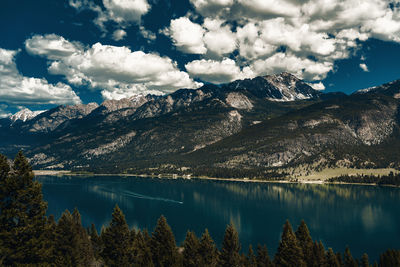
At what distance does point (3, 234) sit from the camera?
34688 millimetres

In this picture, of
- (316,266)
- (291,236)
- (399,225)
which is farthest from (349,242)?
(291,236)

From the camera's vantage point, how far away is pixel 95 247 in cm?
9956

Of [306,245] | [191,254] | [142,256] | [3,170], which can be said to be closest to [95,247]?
[142,256]

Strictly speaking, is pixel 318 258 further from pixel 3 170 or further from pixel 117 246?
pixel 3 170

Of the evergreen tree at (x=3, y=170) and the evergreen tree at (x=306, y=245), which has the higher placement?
the evergreen tree at (x=3, y=170)

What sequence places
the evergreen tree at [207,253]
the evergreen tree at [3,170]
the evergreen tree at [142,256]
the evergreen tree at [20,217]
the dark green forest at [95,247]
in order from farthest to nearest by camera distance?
1. the evergreen tree at [207,253]
2. the evergreen tree at [142,256]
3. the evergreen tree at [3,170]
4. the dark green forest at [95,247]
5. the evergreen tree at [20,217]

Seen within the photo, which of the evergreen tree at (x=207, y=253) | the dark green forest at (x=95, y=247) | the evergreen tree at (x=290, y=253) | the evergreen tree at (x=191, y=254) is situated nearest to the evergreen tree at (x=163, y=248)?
the dark green forest at (x=95, y=247)

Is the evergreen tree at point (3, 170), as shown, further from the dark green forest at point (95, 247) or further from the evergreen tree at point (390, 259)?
the evergreen tree at point (390, 259)

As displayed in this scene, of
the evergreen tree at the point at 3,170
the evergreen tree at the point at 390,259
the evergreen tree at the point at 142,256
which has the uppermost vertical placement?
the evergreen tree at the point at 3,170

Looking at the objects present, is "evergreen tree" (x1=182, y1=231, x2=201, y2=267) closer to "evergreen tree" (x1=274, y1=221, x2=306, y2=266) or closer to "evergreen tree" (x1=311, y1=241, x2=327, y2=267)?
"evergreen tree" (x1=274, y1=221, x2=306, y2=266)

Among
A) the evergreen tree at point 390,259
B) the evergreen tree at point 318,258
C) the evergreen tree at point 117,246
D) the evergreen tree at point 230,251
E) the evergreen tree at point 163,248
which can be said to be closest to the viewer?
the evergreen tree at point 117,246

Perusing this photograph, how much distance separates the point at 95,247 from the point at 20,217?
6952 cm

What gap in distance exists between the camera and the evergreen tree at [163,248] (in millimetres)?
66625

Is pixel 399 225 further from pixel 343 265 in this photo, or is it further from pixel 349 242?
pixel 343 265
